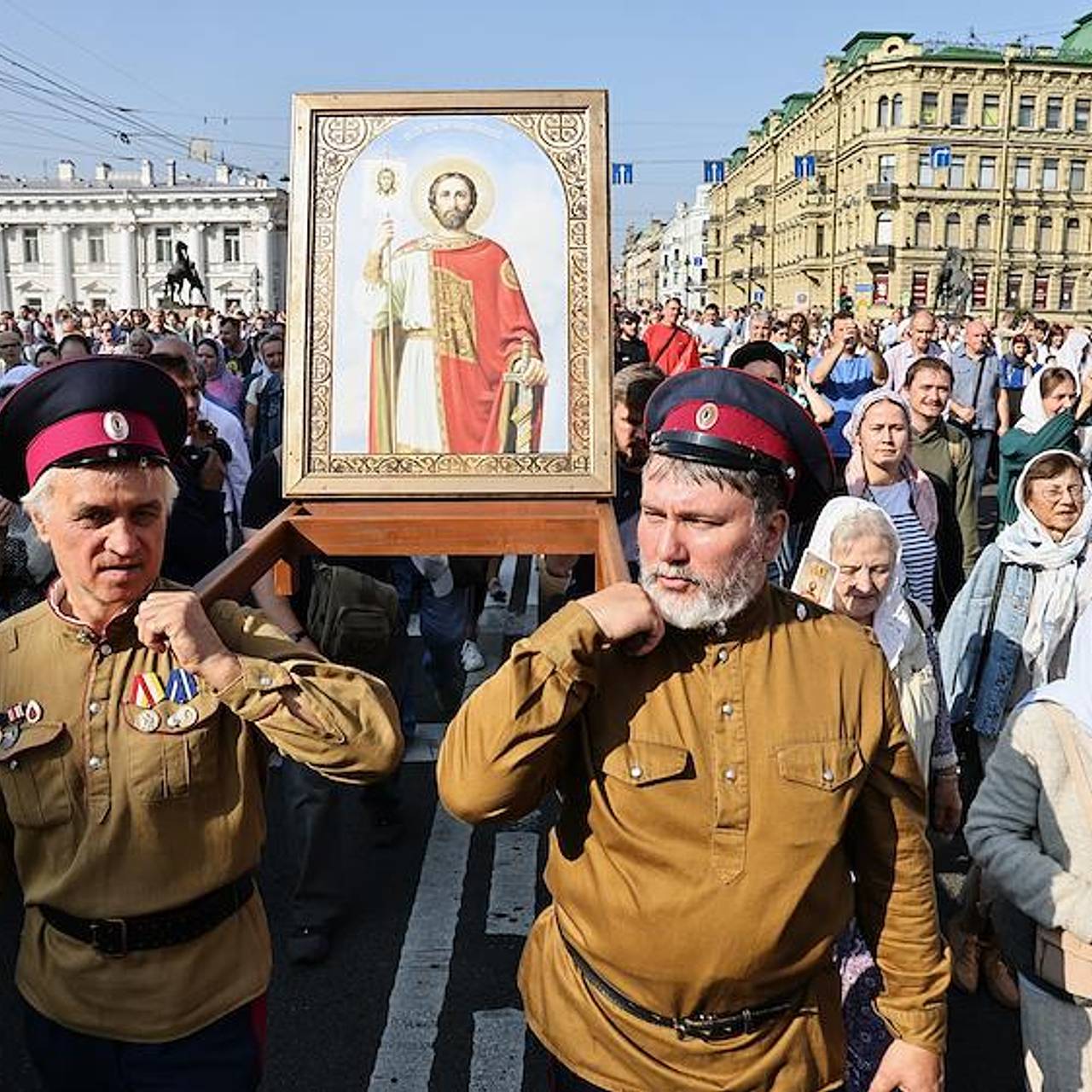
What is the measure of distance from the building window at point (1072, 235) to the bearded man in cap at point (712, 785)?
86704 mm

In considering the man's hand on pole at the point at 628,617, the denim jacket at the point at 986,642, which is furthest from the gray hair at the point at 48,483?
the denim jacket at the point at 986,642

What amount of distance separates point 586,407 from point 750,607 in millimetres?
1319

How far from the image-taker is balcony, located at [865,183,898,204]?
76312mm

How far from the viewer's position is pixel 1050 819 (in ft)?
8.58

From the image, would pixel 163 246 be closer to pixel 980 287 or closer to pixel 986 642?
pixel 980 287

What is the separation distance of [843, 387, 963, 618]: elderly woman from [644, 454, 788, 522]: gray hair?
288cm

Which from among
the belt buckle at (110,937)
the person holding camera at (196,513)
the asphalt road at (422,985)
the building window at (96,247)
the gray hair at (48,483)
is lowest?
the asphalt road at (422,985)

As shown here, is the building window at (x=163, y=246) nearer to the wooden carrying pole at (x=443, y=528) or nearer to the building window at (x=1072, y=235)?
the building window at (x=1072, y=235)

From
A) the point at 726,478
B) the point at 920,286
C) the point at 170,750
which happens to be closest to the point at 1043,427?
the point at 726,478

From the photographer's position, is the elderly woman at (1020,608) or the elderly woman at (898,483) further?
the elderly woman at (898,483)

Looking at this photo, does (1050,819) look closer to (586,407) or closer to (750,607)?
(750,607)

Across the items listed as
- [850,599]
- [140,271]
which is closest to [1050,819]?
[850,599]

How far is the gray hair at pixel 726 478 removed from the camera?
6.45ft

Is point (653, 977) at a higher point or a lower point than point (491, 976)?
higher
